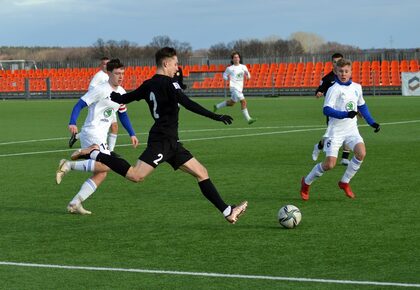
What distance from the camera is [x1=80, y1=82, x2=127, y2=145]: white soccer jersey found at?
1259 cm

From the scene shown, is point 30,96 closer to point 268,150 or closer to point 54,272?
point 268,150

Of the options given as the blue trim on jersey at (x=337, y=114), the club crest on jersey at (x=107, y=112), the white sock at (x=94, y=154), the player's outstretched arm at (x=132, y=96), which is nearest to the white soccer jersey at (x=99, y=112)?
the club crest on jersey at (x=107, y=112)

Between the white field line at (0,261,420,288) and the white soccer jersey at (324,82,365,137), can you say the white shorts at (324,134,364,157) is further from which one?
the white field line at (0,261,420,288)

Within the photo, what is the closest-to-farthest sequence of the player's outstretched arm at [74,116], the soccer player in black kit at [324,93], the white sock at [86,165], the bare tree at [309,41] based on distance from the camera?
the white sock at [86,165], the player's outstretched arm at [74,116], the soccer player in black kit at [324,93], the bare tree at [309,41]

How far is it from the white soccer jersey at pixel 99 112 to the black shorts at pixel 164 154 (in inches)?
92.2

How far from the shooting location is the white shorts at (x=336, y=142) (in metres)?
12.8

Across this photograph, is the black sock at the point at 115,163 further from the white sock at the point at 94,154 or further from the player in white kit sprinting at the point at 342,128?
the player in white kit sprinting at the point at 342,128

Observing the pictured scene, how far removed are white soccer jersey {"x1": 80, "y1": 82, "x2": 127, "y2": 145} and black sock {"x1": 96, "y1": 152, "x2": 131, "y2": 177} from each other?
171 cm

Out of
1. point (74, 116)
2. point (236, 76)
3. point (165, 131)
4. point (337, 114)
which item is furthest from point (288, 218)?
point (236, 76)

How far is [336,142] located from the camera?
12.9 m

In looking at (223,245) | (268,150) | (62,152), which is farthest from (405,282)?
(62,152)

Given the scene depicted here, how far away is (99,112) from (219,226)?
120 inches

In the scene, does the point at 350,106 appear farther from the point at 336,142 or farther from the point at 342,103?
the point at 336,142

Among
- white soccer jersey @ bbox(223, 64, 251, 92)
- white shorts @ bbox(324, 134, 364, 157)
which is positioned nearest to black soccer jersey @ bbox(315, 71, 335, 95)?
white shorts @ bbox(324, 134, 364, 157)
